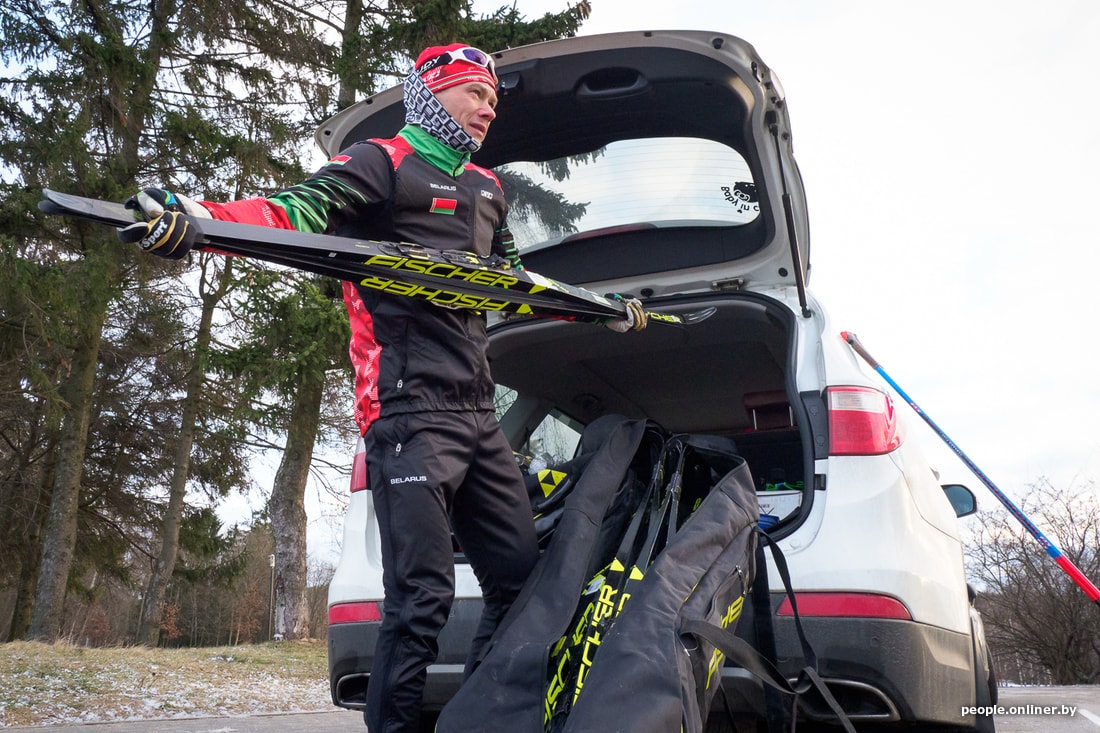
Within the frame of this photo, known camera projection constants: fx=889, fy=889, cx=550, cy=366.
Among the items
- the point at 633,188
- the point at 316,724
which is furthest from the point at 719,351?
the point at 316,724

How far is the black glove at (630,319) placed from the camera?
2693mm

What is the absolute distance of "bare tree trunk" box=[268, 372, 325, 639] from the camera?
10.0 m

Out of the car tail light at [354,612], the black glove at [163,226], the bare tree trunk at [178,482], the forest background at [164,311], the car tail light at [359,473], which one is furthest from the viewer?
the bare tree trunk at [178,482]

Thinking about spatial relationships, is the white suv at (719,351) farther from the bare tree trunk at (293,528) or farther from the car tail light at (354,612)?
the bare tree trunk at (293,528)

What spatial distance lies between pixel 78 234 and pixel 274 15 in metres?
3.95

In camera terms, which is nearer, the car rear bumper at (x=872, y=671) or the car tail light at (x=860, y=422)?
the car rear bumper at (x=872, y=671)

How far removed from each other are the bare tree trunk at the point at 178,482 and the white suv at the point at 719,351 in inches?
397

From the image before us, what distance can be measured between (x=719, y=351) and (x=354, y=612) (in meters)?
2.00

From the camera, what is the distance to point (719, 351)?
12.8 feet

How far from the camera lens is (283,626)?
32.8 ft

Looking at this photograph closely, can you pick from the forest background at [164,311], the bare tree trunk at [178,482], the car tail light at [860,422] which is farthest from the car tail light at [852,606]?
the bare tree trunk at [178,482]

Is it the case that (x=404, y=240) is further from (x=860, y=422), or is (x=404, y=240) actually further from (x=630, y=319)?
(x=860, y=422)

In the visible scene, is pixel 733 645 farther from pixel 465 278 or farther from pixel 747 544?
pixel 465 278

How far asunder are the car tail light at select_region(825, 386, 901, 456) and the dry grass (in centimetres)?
368
